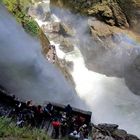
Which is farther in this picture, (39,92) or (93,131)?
(39,92)

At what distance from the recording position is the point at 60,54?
3934 centimetres

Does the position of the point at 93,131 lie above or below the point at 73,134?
above

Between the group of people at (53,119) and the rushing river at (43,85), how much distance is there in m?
5.28

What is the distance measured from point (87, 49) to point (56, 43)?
3032mm

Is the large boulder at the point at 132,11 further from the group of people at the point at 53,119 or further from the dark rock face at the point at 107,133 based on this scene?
the group of people at the point at 53,119

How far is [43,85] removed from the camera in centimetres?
2594

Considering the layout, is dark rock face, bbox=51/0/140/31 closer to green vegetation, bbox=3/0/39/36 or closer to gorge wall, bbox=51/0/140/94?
gorge wall, bbox=51/0/140/94

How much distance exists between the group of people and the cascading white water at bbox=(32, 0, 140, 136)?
1048 centimetres

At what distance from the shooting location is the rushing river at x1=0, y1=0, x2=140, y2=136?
77.6ft

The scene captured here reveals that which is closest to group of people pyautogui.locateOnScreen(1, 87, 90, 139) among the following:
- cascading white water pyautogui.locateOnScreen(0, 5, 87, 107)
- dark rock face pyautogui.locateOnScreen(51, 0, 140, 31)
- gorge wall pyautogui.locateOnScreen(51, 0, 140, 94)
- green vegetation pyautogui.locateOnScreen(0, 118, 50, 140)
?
green vegetation pyautogui.locateOnScreen(0, 118, 50, 140)

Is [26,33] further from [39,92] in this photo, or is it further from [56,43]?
[56,43]

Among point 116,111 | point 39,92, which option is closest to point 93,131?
point 39,92

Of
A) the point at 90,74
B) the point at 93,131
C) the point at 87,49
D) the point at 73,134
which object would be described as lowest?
the point at 73,134

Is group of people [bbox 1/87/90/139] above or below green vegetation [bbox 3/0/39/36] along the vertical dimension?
below
